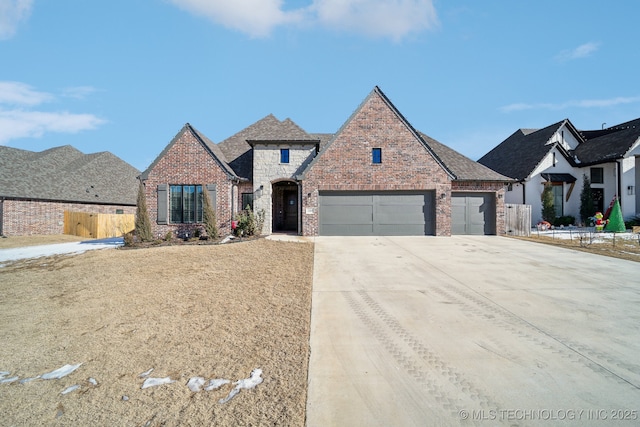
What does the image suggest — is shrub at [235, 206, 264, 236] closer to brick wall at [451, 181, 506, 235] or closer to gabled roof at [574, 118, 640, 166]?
brick wall at [451, 181, 506, 235]

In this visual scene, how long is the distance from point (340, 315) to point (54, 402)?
3562 mm

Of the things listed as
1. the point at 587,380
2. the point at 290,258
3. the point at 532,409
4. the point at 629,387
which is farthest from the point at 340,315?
the point at 290,258

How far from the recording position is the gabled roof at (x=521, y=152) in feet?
73.4

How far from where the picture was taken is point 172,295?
5809mm

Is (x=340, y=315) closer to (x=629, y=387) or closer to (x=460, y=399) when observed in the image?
(x=460, y=399)

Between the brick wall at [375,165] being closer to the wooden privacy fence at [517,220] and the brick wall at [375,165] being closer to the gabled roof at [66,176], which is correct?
the wooden privacy fence at [517,220]

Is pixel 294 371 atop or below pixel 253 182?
below

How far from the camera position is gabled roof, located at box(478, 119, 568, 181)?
22359 mm

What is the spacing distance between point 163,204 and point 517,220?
1960cm

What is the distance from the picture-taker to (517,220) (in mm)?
16250

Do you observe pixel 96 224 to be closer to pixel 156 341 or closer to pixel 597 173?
pixel 156 341

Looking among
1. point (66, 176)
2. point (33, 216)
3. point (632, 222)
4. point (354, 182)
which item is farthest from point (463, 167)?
point (66, 176)

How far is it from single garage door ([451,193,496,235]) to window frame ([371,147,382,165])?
470 centimetres

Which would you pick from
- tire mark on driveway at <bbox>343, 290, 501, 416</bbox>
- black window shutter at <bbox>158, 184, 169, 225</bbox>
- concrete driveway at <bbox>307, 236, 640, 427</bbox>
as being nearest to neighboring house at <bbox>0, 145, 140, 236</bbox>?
black window shutter at <bbox>158, 184, 169, 225</bbox>
